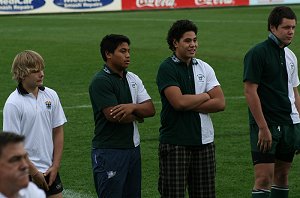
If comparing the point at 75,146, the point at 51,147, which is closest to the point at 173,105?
the point at 51,147

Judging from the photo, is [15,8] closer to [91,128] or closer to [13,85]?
[13,85]

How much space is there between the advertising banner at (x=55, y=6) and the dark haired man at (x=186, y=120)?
3038 centimetres

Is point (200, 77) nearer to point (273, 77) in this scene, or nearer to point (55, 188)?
point (273, 77)

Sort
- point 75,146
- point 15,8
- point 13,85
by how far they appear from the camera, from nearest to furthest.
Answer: point 75,146, point 13,85, point 15,8

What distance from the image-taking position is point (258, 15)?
119 feet

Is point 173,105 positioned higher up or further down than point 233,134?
higher up

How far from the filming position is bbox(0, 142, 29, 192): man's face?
514 cm

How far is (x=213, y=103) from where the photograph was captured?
26.6 ft

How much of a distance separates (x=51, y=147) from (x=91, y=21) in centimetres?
2705

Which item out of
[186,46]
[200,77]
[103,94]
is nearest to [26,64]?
[103,94]

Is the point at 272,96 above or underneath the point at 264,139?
above

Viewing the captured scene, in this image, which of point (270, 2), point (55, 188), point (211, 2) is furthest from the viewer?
point (270, 2)

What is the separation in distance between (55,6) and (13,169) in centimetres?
3462

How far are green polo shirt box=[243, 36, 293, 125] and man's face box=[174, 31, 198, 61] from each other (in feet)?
2.01
